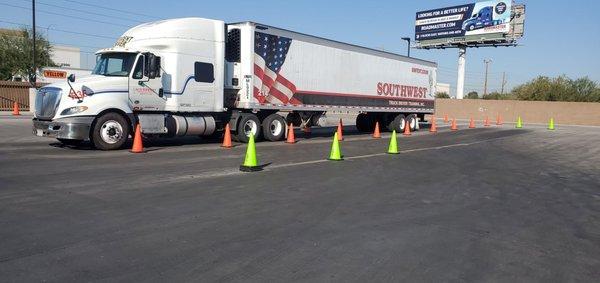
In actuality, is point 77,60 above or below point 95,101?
above

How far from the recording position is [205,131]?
16.0 meters

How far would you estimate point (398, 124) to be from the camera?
83.1ft

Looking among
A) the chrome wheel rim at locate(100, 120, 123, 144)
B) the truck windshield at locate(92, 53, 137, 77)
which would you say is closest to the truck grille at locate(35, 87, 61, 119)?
the chrome wheel rim at locate(100, 120, 123, 144)

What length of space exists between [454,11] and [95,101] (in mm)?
Result: 52112

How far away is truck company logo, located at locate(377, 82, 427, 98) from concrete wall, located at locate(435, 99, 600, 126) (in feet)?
89.2

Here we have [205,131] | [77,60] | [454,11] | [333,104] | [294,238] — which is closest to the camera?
[294,238]

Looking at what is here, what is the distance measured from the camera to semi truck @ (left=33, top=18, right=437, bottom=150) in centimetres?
1318

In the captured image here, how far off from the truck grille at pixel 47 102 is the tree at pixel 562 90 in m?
60.7

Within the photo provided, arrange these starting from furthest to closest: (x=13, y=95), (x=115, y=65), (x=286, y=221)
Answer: (x=13, y=95) < (x=115, y=65) < (x=286, y=221)

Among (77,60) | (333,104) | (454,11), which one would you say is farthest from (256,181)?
(77,60)

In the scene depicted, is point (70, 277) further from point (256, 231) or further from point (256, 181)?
point (256, 181)

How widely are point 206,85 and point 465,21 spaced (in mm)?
47588

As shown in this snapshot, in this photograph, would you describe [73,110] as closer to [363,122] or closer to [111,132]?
[111,132]

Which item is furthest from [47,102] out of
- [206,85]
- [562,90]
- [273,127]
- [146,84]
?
[562,90]
